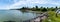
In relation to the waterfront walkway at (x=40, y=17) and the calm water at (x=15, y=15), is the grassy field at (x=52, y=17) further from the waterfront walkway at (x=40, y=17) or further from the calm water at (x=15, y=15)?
the calm water at (x=15, y=15)

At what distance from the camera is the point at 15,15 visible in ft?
6.63

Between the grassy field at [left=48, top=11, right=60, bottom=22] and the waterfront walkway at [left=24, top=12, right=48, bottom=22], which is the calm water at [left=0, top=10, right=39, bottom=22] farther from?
the grassy field at [left=48, top=11, right=60, bottom=22]

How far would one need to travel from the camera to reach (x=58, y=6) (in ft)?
6.67

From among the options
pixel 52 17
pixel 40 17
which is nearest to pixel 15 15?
pixel 40 17

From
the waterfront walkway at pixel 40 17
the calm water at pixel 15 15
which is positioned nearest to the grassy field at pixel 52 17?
the waterfront walkway at pixel 40 17

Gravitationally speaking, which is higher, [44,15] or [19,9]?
[19,9]

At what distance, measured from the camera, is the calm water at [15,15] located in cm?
200

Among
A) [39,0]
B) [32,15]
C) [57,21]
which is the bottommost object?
[57,21]

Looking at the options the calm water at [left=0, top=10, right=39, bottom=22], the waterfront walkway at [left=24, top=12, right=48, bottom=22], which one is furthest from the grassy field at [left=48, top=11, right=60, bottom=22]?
the calm water at [left=0, top=10, right=39, bottom=22]

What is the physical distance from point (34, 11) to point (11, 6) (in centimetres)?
44

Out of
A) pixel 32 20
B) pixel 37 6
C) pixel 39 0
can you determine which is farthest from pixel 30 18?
pixel 39 0

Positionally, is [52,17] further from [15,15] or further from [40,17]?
[15,15]

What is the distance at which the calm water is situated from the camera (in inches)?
78.8

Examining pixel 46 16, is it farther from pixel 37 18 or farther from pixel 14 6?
pixel 14 6
